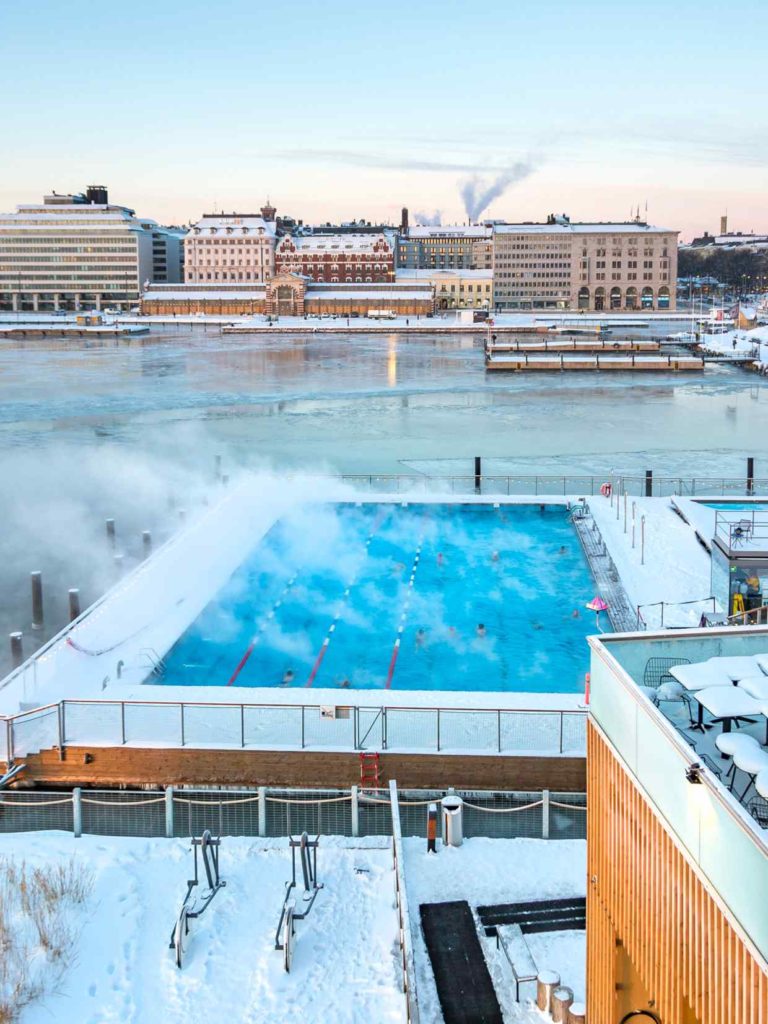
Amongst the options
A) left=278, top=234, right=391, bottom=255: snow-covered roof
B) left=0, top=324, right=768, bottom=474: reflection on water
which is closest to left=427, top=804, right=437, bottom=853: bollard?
left=0, top=324, right=768, bottom=474: reflection on water

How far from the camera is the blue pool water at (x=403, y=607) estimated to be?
16.3 metres

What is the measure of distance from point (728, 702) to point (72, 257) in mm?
150077

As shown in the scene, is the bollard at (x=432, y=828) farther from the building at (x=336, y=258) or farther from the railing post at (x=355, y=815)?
the building at (x=336, y=258)

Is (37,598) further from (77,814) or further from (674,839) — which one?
(674,839)

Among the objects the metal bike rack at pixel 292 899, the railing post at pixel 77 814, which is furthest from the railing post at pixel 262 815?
the railing post at pixel 77 814

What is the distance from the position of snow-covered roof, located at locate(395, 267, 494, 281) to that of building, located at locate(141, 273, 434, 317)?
253 inches

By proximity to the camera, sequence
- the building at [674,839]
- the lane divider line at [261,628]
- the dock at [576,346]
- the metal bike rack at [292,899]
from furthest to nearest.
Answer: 1. the dock at [576,346]
2. the lane divider line at [261,628]
3. the metal bike rack at [292,899]
4. the building at [674,839]

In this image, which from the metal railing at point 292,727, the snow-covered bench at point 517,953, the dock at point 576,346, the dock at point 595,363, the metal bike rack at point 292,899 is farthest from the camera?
the dock at point 576,346

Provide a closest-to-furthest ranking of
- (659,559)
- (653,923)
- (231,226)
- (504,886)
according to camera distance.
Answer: (653,923) → (504,886) → (659,559) → (231,226)

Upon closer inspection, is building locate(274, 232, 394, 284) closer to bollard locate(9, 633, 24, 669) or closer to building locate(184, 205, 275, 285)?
building locate(184, 205, 275, 285)

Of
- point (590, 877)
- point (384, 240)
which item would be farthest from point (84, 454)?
point (384, 240)

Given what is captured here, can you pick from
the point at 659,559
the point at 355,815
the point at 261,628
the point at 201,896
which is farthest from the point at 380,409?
the point at 201,896

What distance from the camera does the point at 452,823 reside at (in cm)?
1135

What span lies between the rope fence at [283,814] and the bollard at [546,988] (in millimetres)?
3000
